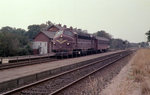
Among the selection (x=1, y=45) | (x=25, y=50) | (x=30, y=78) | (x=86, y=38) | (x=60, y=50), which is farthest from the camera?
(x=25, y=50)

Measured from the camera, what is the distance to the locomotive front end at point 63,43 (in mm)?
→ 25837

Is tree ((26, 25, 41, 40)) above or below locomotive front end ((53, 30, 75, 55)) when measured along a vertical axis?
above

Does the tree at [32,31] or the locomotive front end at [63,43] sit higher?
the tree at [32,31]

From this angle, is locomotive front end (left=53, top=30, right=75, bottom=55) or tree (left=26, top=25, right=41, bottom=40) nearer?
locomotive front end (left=53, top=30, right=75, bottom=55)

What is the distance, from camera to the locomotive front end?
25.8m

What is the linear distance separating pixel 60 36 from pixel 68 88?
1774 centimetres

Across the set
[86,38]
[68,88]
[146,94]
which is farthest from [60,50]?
[146,94]

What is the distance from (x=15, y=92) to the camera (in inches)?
299

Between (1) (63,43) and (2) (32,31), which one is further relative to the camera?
(2) (32,31)

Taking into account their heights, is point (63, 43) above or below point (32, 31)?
below

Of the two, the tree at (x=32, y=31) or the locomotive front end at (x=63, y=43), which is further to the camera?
the tree at (x=32, y=31)

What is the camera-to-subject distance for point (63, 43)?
84.7 ft

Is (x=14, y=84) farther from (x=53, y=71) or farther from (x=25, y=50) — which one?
(x=25, y=50)

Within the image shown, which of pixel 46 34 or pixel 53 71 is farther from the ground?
pixel 46 34
